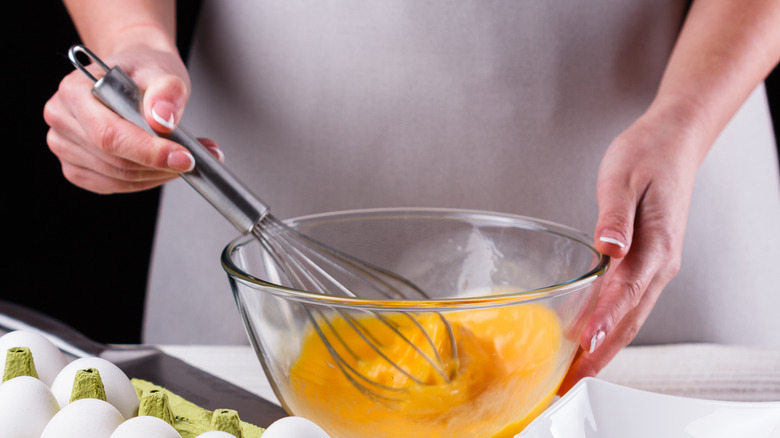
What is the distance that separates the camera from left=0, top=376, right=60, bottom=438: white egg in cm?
31

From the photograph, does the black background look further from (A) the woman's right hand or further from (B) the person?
(A) the woman's right hand

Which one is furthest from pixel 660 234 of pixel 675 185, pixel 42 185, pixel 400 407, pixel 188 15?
pixel 42 185

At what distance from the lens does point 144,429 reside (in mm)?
294

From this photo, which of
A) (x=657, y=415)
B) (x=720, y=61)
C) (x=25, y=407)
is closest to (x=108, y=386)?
(x=25, y=407)

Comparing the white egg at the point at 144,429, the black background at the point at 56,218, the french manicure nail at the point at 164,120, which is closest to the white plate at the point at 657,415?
the white egg at the point at 144,429

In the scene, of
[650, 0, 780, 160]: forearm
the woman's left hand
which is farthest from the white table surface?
[650, 0, 780, 160]: forearm

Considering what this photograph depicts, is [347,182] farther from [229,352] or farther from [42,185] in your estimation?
[42,185]

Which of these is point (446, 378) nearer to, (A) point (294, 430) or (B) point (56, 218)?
(A) point (294, 430)

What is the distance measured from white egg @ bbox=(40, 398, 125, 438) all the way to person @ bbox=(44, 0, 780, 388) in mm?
448

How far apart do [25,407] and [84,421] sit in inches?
1.6

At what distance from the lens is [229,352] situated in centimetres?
62

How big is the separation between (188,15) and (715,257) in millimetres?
1043

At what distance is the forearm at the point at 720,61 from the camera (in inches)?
24.6

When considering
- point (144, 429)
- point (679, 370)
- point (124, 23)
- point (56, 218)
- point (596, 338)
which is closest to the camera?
point (144, 429)
